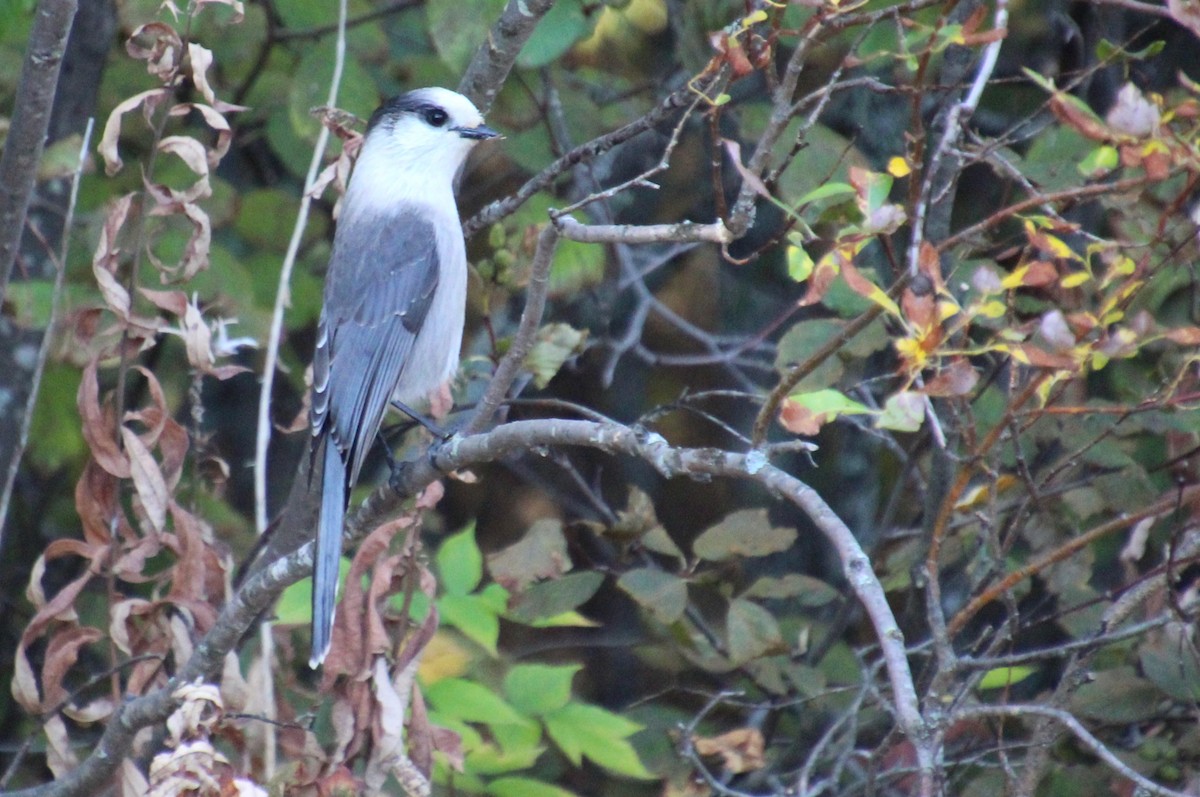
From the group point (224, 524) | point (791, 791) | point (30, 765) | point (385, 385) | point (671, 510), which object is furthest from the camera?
point (671, 510)

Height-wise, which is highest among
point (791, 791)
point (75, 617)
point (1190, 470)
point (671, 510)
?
point (75, 617)

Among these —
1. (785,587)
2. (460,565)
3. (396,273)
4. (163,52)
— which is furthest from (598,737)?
(163,52)

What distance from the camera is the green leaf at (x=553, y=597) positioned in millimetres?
3227

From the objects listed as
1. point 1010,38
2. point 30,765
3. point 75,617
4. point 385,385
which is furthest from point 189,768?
point 1010,38

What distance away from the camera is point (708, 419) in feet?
12.0

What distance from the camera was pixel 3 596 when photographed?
4.52 meters

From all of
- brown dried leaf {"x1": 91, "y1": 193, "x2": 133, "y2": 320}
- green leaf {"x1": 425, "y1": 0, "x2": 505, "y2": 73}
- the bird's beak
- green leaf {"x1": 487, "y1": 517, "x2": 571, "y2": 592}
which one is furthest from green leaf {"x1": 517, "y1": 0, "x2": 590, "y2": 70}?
green leaf {"x1": 487, "y1": 517, "x2": 571, "y2": 592}

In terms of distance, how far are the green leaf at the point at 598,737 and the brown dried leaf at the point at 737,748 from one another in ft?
0.66

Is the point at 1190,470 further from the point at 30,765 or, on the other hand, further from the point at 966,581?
the point at 30,765

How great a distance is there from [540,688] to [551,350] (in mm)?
822

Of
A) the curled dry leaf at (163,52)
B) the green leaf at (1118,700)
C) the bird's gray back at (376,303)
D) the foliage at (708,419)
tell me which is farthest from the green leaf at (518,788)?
the curled dry leaf at (163,52)

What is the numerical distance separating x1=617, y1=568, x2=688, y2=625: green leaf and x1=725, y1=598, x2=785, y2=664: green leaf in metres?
0.16

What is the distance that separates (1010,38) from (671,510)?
2.63m

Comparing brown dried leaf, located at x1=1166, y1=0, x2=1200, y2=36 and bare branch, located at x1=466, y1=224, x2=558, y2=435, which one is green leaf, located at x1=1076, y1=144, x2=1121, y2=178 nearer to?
brown dried leaf, located at x1=1166, y1=0, x2=1200, y2=36
